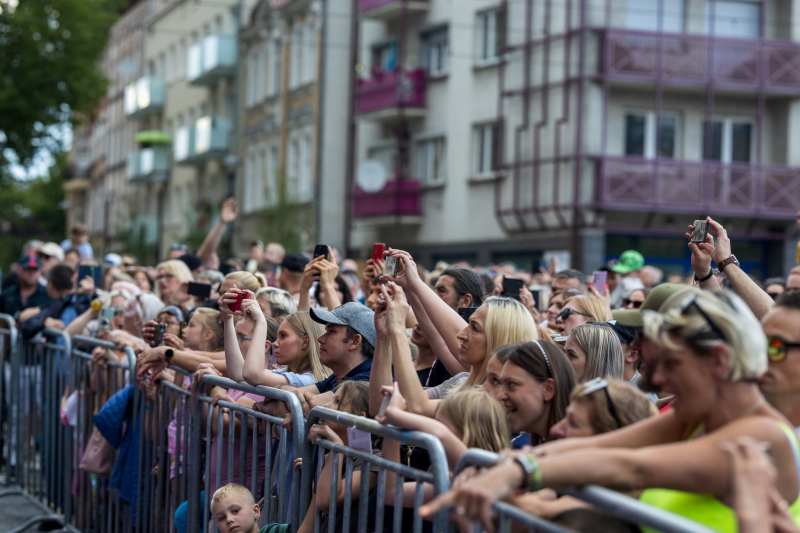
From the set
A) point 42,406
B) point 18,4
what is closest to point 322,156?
point 18,4

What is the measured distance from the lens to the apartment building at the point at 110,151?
61500 mm

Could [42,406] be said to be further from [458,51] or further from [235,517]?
[458,51]

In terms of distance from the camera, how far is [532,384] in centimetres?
457

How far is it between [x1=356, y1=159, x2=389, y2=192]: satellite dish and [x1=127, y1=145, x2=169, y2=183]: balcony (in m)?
20.0

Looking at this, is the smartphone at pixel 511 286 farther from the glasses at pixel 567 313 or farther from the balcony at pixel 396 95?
the balcony at pixel 396 95

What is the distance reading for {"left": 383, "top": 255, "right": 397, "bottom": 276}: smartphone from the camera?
19.3ft

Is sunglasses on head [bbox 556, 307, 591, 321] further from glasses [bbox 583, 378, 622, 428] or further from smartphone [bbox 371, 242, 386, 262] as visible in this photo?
glasses [bbox 583, 378, 622, 428]

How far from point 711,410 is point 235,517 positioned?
299 centimetres

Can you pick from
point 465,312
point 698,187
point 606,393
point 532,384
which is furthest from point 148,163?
point 606,393

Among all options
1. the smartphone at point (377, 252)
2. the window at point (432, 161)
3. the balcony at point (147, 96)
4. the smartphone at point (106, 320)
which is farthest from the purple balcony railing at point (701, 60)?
the balcony at point (147, 96)

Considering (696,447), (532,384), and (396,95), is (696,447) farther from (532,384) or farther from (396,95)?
(396,95)

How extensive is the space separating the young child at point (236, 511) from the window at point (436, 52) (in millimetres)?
28193

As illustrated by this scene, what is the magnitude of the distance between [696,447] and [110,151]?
6586cm

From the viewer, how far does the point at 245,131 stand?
4625 centimetres
